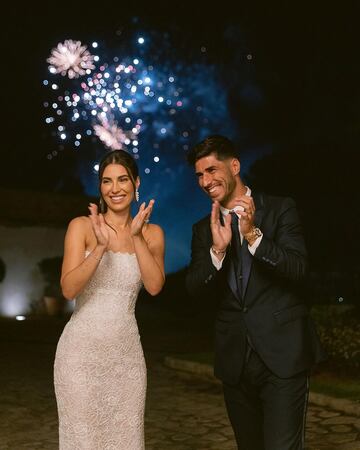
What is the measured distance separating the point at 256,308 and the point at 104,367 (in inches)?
37.4

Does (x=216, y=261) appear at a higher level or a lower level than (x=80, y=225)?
lower

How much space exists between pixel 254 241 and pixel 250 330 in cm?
58

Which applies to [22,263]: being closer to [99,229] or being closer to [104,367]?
[104,367]

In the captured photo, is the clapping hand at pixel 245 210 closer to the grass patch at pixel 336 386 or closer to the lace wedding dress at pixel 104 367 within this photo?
the lace wedding dress at pixel 104 367

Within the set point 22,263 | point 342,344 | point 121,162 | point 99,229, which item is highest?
point 22,263

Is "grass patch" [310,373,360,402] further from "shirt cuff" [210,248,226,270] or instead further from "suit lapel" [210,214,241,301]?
"shirt cuff" [210,248,226,270]

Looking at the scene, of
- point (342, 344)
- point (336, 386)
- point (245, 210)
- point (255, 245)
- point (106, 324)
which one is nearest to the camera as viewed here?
point (245, 210)

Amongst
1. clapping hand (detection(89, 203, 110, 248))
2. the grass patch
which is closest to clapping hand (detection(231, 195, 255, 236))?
clapping hand (detection(89, 203, 110, 248))

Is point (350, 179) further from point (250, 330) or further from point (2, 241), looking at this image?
point (250, 330)

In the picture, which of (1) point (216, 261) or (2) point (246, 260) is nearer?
(1) point (216, 261)

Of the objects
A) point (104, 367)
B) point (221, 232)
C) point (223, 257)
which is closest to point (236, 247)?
point (223, 257)

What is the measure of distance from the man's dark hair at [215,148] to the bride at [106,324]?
0.40m

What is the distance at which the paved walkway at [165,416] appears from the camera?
22.6 ft

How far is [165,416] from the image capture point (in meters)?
8.21
